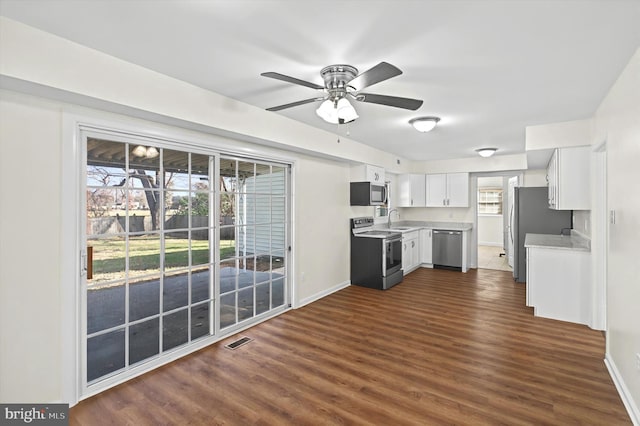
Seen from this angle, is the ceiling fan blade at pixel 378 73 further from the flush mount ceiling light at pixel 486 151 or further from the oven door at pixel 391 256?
the flush mount ceiling light at pixel 486 151

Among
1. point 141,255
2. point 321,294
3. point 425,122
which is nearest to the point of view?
point 141,255

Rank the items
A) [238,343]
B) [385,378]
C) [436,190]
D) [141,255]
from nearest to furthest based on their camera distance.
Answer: [385,378], [141,255], [238,343], [436,190]

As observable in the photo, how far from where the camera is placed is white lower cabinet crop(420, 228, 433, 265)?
7047 millimetres

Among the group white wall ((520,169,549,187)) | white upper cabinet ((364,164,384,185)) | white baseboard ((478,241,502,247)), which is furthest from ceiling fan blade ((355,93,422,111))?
white baseboard ((478,241,502,247))

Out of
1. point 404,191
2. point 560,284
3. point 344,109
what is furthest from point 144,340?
point 404,191

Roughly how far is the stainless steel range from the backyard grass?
9.38 feet

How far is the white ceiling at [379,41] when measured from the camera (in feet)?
5.55

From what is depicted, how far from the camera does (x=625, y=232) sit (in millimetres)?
2250

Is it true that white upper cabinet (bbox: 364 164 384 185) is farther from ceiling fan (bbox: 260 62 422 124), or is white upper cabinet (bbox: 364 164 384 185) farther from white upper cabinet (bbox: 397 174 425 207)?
ceiling fan (bbox: 260 62 422 124)

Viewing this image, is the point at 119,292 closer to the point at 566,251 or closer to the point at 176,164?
the point at 176,164

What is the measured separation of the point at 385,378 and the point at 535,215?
428 centimetres

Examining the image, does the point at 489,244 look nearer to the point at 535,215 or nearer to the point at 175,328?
the point at 535,215

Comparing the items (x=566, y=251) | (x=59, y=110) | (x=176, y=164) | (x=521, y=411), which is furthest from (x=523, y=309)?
(x=59, y=110)

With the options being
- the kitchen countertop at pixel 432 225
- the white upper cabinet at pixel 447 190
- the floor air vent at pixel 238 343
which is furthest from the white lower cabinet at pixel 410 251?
the floor air vent at pixel 238 343
